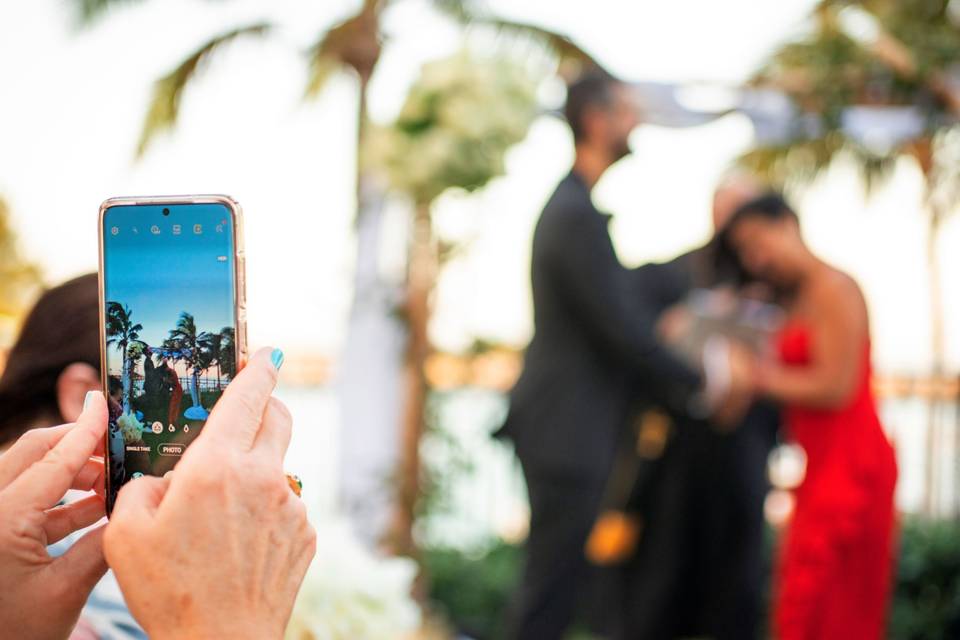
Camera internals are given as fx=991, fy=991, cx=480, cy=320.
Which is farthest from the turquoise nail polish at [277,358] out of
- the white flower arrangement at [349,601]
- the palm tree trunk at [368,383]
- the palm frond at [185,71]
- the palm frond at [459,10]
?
the palm frond at [459,10]

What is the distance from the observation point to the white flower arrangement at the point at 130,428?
748 mm

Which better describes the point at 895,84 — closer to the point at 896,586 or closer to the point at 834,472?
the point at 896,586

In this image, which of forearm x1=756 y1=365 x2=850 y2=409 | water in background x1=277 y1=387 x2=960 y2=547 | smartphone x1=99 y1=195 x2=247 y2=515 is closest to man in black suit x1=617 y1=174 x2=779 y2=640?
forearm x1=756 y1=365 x2=850 y2=409

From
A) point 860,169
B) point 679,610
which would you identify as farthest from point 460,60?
point 860,169

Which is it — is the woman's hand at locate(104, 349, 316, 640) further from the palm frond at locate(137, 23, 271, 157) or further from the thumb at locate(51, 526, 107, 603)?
the palm frond at locate(137, 23, 271, 157)

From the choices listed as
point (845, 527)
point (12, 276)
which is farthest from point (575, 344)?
point (12, 276)

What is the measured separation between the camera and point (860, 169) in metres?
10.5

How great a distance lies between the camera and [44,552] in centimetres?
75

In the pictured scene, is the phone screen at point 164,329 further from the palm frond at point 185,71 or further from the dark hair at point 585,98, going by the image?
the palm frond at point 185,71

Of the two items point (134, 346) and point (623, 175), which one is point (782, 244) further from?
point (134, 346)

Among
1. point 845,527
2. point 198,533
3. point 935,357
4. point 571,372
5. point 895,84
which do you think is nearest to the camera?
point 198,533

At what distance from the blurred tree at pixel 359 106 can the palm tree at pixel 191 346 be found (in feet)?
8.98

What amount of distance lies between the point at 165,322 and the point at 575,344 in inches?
85.8

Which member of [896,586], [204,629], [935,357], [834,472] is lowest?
[896,586]
